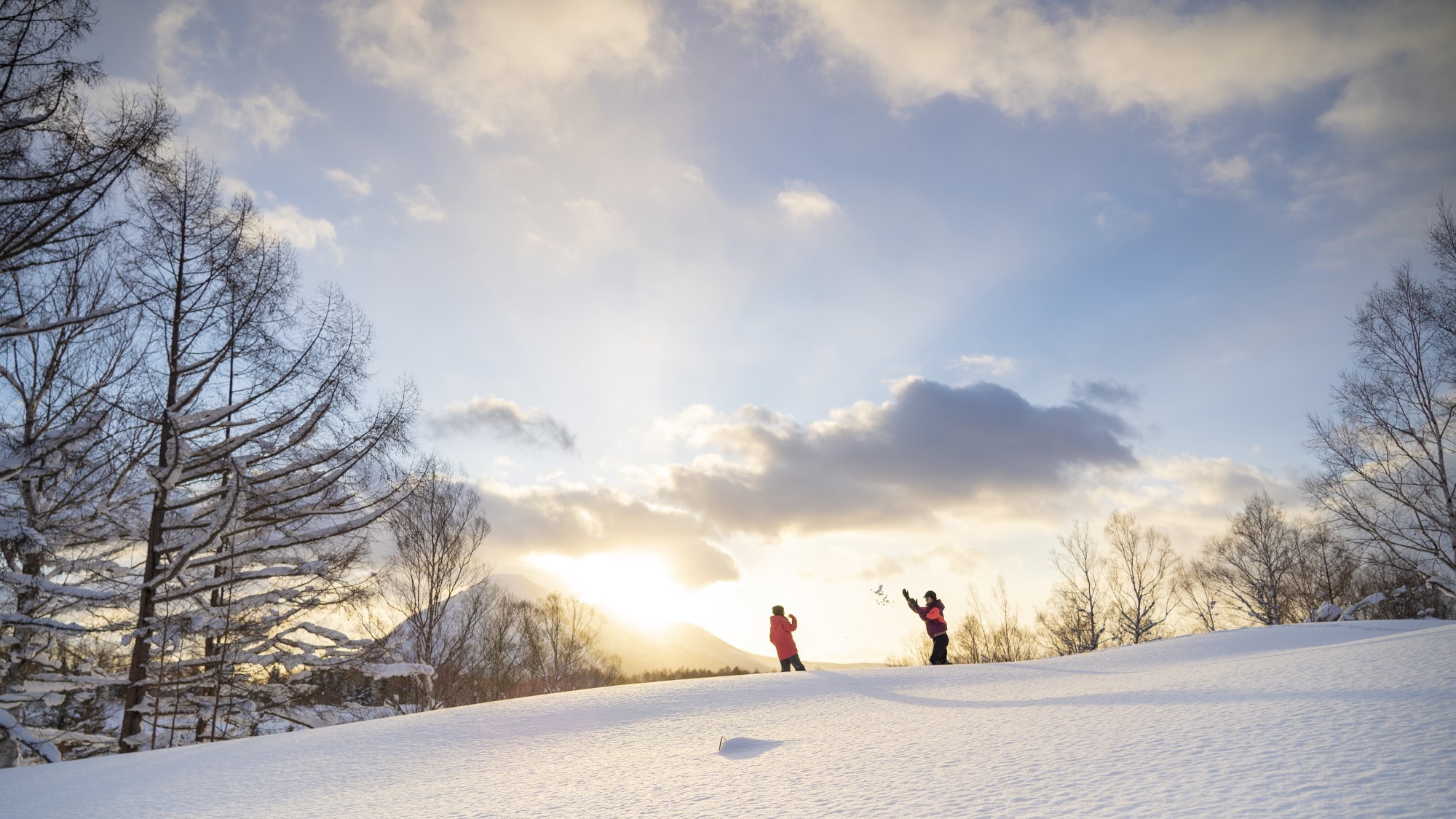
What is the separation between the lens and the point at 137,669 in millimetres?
10562

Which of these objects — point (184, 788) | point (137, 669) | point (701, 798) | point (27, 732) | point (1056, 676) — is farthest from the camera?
point (137, 669)

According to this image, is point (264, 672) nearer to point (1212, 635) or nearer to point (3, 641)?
point (3, 641)

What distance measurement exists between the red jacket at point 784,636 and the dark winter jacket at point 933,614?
2.21 metres

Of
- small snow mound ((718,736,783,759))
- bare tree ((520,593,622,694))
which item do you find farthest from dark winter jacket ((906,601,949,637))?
bare tree ((520,593,622,694))

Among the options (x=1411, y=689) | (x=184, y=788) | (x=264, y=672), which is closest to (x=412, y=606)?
(x=264, y=672)

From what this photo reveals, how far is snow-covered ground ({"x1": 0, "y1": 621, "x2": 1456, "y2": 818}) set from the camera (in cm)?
321

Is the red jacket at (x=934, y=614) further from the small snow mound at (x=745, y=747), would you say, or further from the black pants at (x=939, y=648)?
the small snow mound at (x=745, y=747)

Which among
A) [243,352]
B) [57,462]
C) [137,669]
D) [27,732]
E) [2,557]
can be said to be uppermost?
[243,352]

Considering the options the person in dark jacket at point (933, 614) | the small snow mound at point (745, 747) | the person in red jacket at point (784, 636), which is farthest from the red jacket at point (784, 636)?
the small snow mound at point (745, 747)

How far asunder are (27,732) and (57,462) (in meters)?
3.87

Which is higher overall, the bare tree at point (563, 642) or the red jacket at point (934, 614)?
the red jacket at point (934, 614)

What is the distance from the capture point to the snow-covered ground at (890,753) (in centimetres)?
321

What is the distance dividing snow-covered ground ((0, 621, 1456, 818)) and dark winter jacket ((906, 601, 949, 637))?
3719 mm

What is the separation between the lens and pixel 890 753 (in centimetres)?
447
